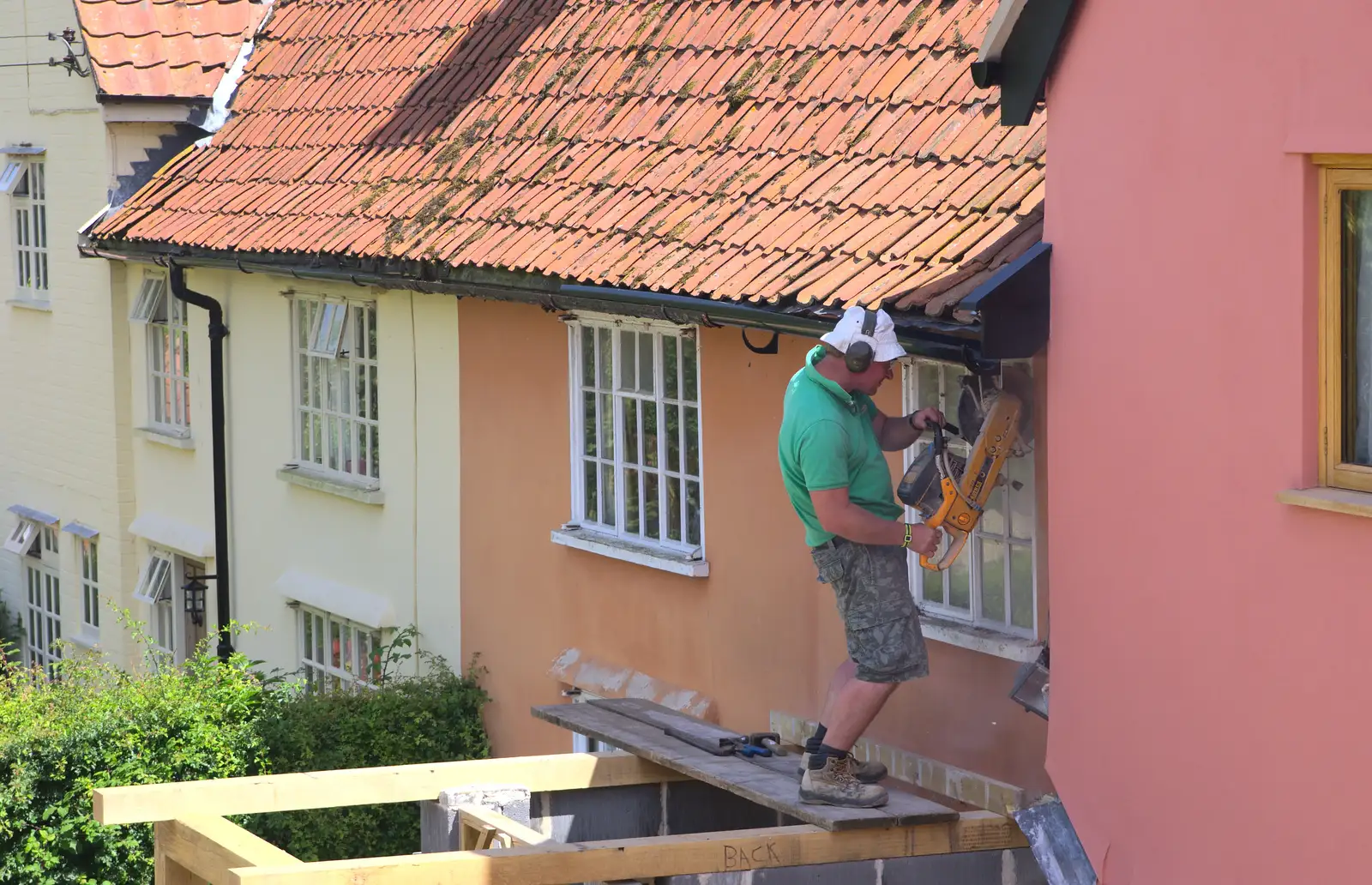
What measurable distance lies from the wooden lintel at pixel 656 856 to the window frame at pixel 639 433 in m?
3.24

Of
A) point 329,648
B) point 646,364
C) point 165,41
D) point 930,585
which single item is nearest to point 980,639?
point 930,585

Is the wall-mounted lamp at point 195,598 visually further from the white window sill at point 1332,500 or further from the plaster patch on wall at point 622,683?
the white window sill at point 1332,500

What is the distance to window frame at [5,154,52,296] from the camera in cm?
1789

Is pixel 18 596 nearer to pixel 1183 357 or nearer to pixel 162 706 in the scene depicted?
pixel 162 706

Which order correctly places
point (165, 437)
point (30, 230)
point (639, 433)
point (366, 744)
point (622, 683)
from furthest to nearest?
point (30, 230), point (165, 437), point (366, 744), point (622, 683), point (639, 433)

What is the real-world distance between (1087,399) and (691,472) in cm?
411

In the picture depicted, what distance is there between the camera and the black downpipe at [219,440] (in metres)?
14.8

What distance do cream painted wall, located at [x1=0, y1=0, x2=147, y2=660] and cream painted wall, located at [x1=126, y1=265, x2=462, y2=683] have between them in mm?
342

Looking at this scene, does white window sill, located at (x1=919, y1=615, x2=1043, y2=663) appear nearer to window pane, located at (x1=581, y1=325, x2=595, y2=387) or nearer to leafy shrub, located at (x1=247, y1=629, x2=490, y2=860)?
window pane, located at (x1=581, y1=325, x2=595, y2=387)

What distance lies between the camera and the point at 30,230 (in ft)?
59.7

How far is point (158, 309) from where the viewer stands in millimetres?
16250

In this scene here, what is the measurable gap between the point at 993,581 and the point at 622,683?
3.18 metres

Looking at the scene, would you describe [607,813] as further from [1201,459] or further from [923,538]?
[1201,459]

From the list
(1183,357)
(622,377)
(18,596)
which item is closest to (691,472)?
(622,377)
